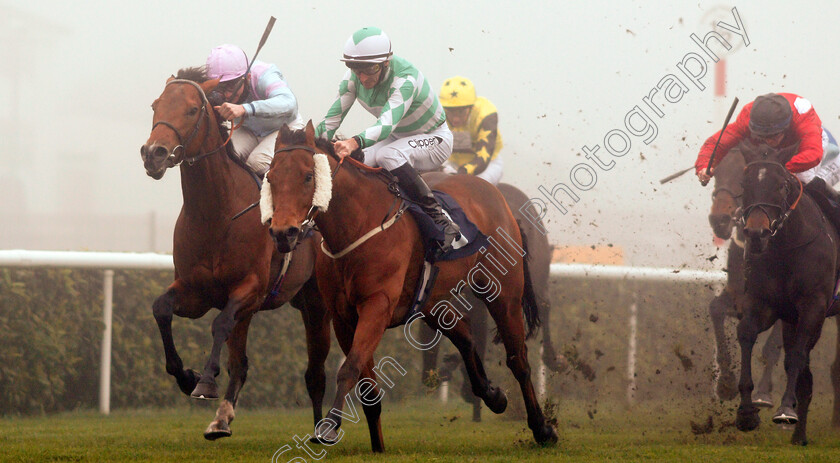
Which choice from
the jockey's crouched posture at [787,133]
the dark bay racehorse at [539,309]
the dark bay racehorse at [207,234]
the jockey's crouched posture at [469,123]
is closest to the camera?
the dark bay racehorse at [207,234]

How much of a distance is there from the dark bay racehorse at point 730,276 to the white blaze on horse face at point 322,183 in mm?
3364

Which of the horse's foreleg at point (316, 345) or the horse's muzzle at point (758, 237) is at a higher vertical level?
the horse's muzzle at point (758, 237)

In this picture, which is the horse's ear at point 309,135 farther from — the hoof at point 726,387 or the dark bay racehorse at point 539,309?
the hoof at point 726,387

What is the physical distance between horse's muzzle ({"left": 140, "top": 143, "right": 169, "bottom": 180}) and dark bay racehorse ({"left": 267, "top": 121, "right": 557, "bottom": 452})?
0.68m

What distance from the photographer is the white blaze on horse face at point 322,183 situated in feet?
12.8

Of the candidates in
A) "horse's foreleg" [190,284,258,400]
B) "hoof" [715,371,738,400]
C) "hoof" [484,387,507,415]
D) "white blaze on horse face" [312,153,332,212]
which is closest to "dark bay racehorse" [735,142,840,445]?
"hoof" [715,371,738,400]

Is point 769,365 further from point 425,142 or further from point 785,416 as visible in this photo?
point 425,142

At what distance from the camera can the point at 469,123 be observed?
7891 millimetres

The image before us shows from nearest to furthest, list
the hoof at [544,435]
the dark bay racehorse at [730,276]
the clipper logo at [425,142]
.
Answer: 1. the clipper logo at [425,142]
2. the hoof at [544,435]
3. the dark bay racehorse at [730,276]

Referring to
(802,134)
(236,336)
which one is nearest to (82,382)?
(236,336)

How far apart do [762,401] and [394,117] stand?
2754mm

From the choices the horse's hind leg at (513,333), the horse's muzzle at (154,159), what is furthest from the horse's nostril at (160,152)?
the horse's hind leg at (513,333)

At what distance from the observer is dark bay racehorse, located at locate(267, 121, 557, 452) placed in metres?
3.90

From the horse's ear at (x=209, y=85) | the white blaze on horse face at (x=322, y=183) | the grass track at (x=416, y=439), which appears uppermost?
the horse's ear at (x=209, y=85)
